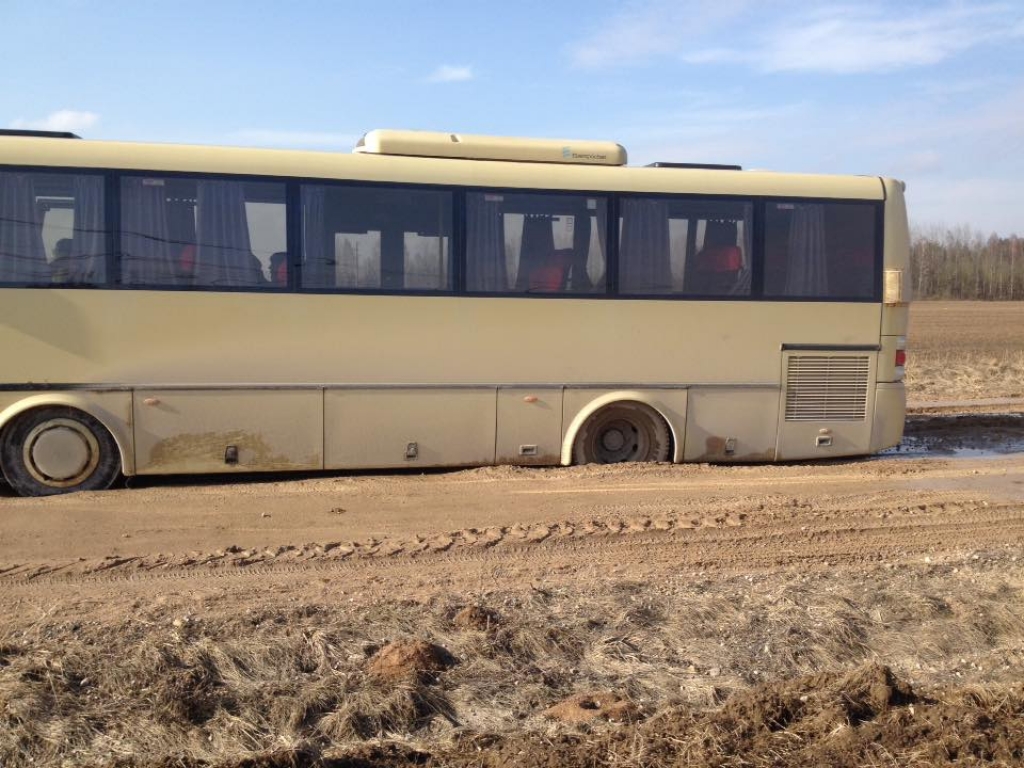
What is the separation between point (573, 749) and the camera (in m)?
4.15

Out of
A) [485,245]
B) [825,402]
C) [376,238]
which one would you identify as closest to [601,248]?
[485,245]

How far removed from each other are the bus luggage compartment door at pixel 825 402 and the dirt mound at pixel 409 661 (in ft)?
20.6

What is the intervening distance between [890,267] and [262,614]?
781 cm

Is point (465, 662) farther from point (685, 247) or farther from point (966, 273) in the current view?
point (966, 273)

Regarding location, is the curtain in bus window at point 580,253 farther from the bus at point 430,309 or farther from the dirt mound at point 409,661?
the dirt mound at point 409,661

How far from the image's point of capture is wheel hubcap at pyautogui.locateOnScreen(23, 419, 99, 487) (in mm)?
8734

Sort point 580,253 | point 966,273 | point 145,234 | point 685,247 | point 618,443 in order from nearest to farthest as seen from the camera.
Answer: point 145,234 → point 580,253 → point 685,247 → point 618,443 → point 966,273

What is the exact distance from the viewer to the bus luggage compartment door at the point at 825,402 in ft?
→ 34.0

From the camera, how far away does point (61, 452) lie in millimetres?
8773

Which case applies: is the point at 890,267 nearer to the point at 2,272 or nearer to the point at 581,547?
the point at 581,547

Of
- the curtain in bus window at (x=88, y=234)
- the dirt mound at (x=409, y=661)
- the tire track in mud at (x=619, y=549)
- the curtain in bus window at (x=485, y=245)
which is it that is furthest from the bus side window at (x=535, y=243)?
the dirt mound at (x=409, y=661)

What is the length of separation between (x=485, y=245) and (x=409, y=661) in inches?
216

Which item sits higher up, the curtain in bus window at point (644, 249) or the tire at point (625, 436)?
the curtain in bus window at point (644, 249)

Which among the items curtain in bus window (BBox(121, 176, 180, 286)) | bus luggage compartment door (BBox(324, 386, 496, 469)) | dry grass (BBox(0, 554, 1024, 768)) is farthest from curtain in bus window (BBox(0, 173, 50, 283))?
dry grass (BBox(0, 554, 1024, 768))
